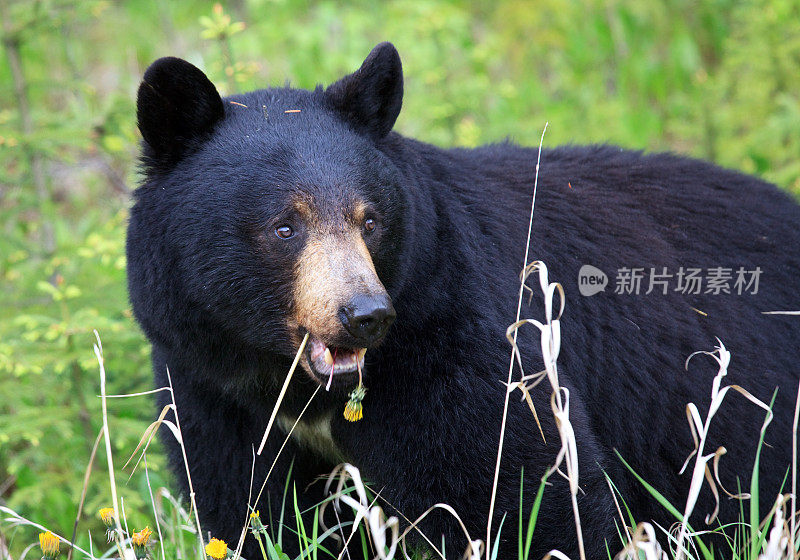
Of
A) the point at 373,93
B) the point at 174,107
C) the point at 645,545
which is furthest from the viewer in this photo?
the point at 373,93

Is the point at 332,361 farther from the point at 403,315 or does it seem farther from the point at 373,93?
the point at 373,93

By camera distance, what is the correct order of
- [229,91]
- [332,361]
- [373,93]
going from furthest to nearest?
[229,91], [373,93], [332,361]

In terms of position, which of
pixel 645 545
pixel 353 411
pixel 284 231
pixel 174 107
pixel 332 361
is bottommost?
pixel 645 545

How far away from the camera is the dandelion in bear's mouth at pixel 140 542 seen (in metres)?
2.54

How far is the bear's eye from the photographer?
8.34 ft

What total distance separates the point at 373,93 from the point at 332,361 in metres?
0.84

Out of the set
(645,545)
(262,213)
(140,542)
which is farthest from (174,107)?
(645,545)

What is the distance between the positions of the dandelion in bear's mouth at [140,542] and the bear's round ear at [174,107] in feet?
3.53

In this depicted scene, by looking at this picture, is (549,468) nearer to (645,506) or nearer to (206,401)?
(645,506)

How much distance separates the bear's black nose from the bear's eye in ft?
1.05

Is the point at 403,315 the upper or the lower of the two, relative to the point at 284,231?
lower

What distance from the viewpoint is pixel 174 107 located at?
104 inches

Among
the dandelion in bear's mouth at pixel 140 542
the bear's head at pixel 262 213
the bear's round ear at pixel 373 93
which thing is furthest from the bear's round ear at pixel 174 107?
the dandelion in bear's mouth at pixel 140 542

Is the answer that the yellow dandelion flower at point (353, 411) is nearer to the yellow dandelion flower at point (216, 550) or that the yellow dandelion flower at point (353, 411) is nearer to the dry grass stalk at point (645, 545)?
the yellow dandelion flower at point (216, 550)
